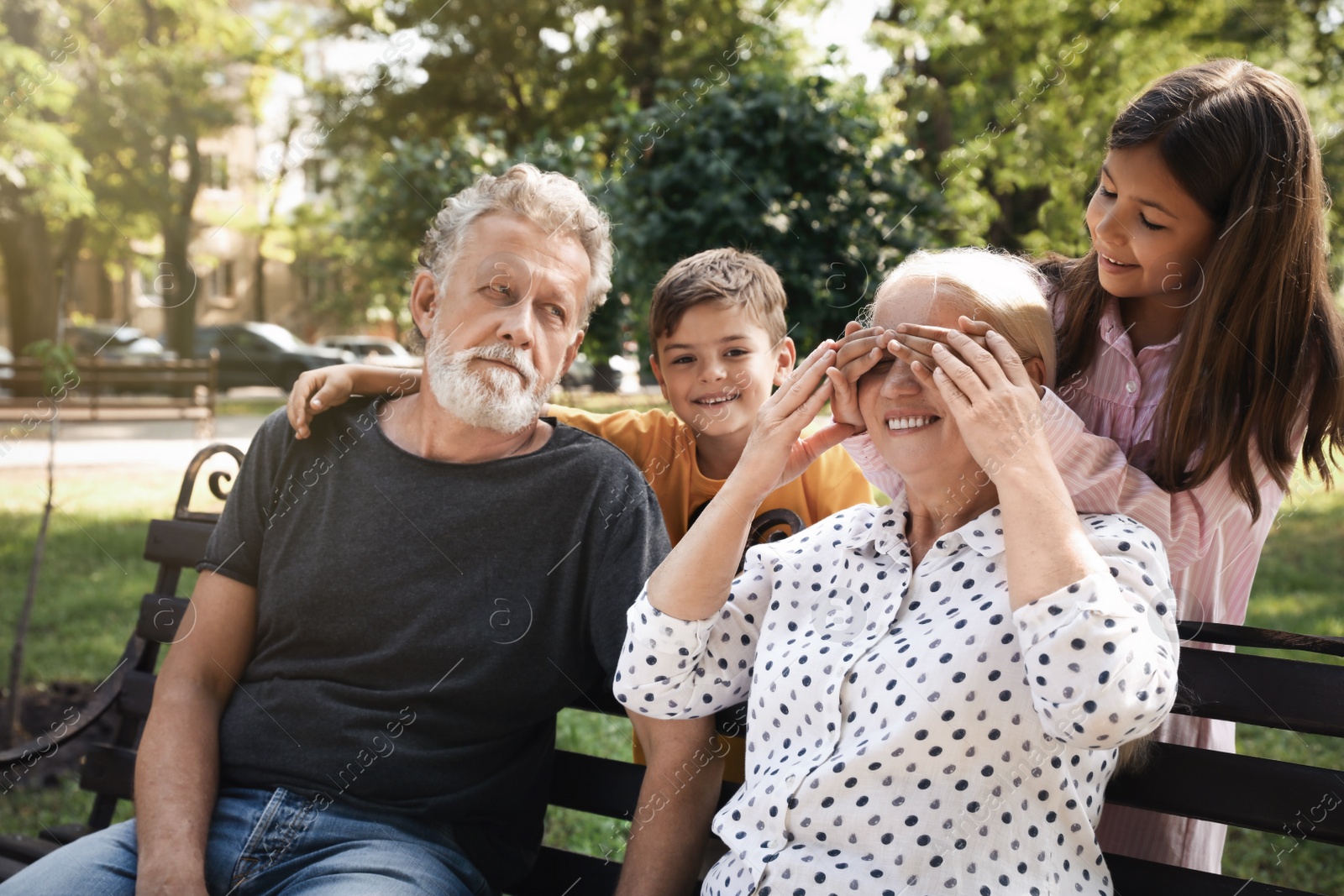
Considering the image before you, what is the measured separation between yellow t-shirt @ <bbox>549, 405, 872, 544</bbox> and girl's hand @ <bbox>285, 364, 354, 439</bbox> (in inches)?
21.4

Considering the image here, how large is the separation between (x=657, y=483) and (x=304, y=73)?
2085cm

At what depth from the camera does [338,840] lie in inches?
85.4

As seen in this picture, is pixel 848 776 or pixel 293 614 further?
pixel 293 614

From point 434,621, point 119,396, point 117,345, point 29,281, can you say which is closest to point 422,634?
point 434,621

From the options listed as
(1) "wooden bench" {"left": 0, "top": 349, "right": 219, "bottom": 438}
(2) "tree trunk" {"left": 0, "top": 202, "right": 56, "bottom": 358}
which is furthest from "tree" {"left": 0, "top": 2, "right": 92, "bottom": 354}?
→ (1) "wooden bench" {"left": 0, "top": 349, "right": 219, "bottom": 438}

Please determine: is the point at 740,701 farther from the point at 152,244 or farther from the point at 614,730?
the point at 152,244

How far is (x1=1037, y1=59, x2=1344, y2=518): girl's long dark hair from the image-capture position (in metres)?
1.89

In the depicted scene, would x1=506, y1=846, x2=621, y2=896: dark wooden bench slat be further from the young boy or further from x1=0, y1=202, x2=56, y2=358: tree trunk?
x1=0, y1=202, x2=56, y2=358: tree trunk

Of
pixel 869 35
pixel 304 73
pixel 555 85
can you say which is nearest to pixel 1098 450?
pixel 869 35

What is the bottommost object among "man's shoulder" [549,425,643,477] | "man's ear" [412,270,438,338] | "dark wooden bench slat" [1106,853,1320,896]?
"dark wooden bench slat" [1106,853,1320,896]

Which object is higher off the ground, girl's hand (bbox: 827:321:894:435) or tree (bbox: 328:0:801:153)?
tree (bbox: 328:0:801:153)

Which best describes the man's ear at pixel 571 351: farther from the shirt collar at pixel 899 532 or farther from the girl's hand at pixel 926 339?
the girl's hand at pixel 926 339

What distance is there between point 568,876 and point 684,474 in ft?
3.41

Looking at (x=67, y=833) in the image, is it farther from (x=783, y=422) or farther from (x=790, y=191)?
(x=790, y=191)
